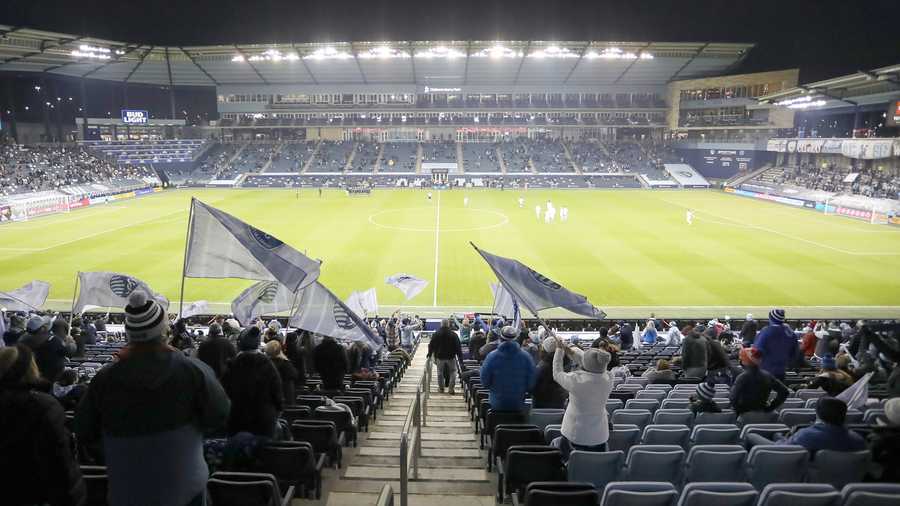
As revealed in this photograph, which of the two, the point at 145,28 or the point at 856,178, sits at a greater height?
the point at 145,28

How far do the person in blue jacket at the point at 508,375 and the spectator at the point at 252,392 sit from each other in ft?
9.26

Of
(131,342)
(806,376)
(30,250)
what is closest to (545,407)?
(131,342)

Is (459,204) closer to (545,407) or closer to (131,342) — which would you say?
(545,407)

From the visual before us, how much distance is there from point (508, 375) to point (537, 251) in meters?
27.0

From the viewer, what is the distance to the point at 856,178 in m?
57.2

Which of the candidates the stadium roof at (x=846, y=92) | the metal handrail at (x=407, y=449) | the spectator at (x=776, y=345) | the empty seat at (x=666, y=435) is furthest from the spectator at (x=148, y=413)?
the stadium roof at (x=846, y=92)

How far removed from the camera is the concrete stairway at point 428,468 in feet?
18.4

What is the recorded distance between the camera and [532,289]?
9836mm

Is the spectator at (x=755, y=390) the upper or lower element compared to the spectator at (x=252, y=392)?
lower

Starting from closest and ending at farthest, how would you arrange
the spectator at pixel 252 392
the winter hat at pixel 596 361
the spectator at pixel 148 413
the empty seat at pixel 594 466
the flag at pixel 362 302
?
the spectator at pixel 148 413
the spectator at pixel 252 392
the empty seat at pixel 594 466
the winter hat at pixel 596 361
the flag at pixel 362 302

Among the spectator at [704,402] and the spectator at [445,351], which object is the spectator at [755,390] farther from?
the spectator at [445,351]

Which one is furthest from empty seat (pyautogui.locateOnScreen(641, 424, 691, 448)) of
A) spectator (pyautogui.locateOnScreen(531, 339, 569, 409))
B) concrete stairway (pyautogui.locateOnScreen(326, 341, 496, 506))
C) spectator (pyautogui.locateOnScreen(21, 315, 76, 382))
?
spectator (pyautogui.locateOnScreen(21, 315, 76, 382))

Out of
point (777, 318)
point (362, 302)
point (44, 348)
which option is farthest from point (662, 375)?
point (362, 302)

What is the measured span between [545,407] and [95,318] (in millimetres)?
19325
